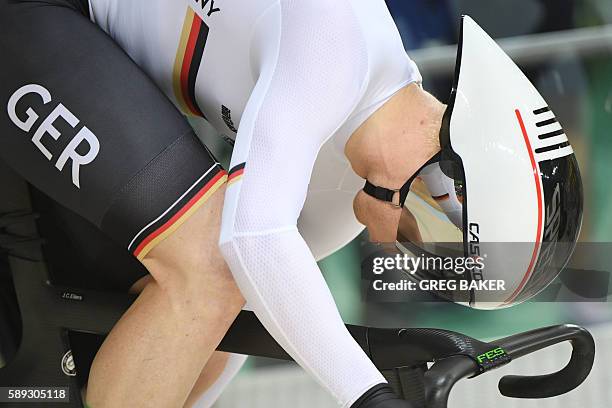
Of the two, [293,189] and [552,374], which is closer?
[293,189]

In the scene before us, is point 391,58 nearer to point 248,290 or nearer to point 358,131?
point 358,131

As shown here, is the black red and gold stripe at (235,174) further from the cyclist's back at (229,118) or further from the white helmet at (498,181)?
the white helmet at (498,181)

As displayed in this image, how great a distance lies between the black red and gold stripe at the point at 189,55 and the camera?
4.76 feet

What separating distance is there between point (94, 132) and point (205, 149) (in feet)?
0.52

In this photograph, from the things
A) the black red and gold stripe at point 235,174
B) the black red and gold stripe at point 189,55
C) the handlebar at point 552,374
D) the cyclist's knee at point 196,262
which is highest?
the black red and gold stripe at point 189,55

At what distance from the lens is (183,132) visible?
1343mm

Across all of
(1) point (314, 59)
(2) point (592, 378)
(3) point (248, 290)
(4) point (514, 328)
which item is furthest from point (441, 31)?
(3) point (248, 290)

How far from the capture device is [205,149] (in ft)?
4.47

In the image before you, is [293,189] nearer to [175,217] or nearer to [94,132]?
[175,217]

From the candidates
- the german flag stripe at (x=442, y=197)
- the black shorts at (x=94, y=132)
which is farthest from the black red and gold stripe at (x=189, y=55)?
the german flag stripe at (x=442, y=197)

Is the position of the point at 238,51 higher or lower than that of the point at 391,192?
higher

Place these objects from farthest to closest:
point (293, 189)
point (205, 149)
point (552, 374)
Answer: point (552, 374) → point (205, 149) → point (293, 189)

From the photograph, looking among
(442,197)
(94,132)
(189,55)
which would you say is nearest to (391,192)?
(442,197)

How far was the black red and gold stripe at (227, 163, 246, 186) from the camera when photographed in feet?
4.08
